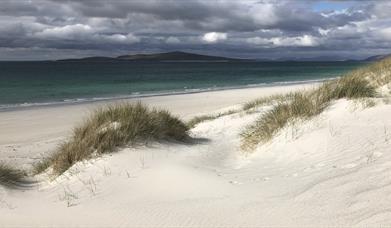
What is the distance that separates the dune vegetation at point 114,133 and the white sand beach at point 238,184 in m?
0.23

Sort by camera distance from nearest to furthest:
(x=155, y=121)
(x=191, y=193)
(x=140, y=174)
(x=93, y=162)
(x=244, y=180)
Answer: (x=191, y=193) < (x=244, y=180) < (x=140, y=174) < (x=93, y=162) < (x=155, y=121)

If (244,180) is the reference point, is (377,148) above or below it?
above

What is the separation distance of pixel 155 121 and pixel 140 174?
1811 millimetres

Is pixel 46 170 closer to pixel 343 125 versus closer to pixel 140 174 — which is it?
pixel 140 174

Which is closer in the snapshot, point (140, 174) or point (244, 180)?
point (244, 180)

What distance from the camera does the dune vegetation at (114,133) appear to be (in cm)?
695

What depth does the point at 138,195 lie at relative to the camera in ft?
17.6

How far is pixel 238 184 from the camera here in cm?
550

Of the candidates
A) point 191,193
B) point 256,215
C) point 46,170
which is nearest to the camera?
point 256,215

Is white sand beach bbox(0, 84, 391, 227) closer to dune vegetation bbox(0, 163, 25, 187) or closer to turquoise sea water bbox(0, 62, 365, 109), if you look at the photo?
dune vegetation bbox(0, 163, 25, 187)

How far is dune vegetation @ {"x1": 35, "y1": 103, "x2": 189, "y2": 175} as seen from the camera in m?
6.95

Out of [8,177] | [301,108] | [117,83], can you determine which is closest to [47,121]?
[8,177]

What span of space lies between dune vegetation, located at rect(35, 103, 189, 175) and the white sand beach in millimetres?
231

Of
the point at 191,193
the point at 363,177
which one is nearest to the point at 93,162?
the point at 191,193
